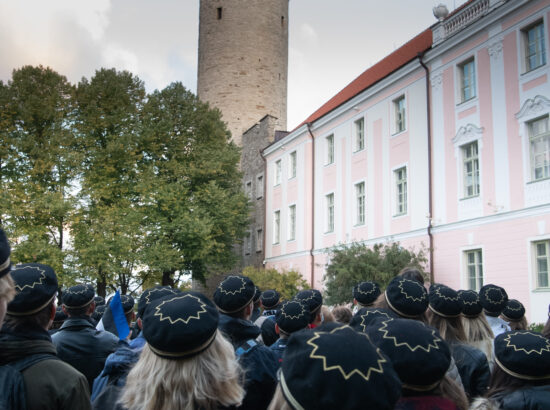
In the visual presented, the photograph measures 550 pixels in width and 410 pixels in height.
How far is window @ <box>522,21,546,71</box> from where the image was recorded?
16641 millimetres

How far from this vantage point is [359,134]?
2588 cm

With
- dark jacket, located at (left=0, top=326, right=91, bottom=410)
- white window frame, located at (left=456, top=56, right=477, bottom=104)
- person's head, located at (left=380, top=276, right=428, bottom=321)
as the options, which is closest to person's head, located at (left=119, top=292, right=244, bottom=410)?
dark jacket, located at (left=0, top=326, right=91, bottom=410)

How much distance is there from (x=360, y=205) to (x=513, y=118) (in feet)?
29.7

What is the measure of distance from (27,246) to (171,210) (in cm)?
664

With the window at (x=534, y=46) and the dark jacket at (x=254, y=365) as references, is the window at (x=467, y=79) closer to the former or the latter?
the window at (x=534, y=46)

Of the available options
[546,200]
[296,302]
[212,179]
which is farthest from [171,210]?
[296,302]

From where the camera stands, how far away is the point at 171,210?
27000 millimetres

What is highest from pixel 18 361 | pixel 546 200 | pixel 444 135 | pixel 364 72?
pixel 364 72

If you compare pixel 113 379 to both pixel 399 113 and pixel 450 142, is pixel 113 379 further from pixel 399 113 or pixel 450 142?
pixel 399 113

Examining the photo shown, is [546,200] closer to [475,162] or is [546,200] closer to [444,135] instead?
[475,162]

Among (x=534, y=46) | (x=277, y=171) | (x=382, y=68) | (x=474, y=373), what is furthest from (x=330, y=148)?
(x=474, y=373)

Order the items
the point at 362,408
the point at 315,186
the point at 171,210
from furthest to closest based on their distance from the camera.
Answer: the point at 315,186 < the point at 171,210 < the point at 362,408

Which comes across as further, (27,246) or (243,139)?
(243,139)

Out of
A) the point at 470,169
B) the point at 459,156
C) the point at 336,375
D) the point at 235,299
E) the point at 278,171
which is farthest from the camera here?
the point at 278,171
